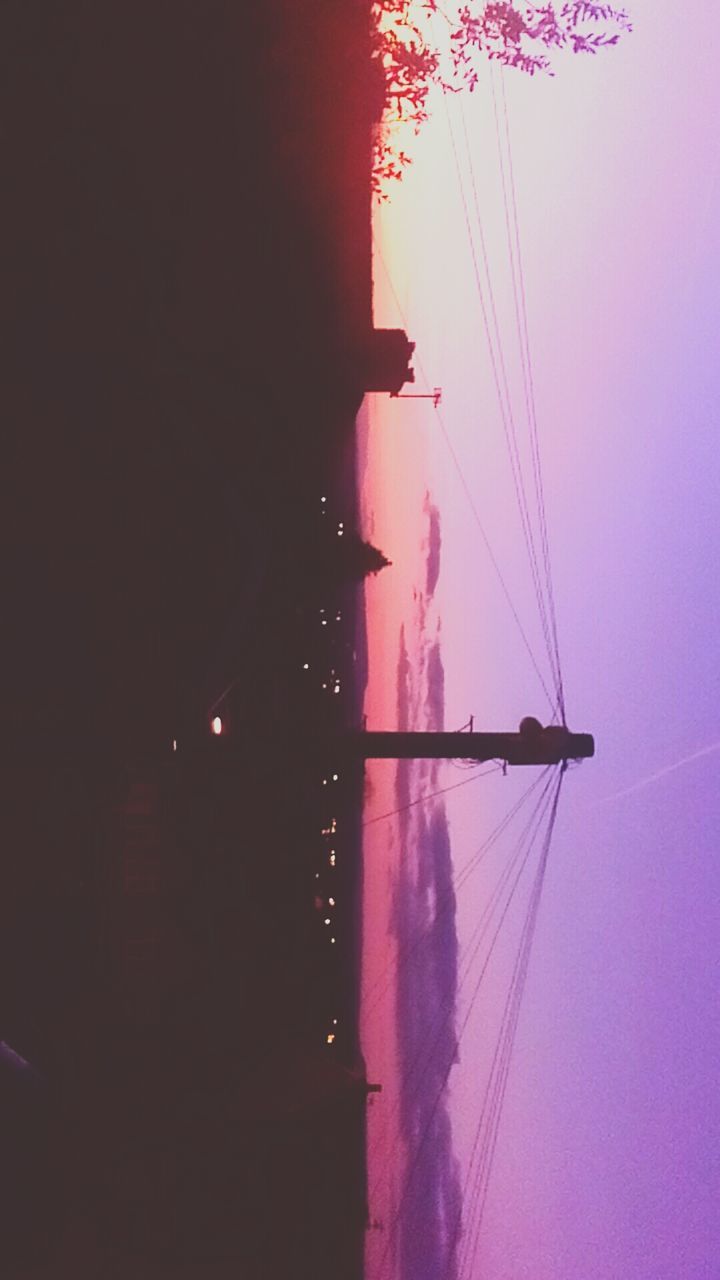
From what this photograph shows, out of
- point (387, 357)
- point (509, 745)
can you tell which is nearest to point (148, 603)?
point (509, 745)

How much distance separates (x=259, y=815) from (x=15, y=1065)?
785 cm

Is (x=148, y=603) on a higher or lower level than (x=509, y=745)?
higher

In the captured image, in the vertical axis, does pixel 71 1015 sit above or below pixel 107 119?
below

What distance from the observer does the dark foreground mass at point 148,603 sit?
8.75 m

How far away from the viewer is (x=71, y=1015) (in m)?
9.73

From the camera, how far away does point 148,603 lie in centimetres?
1019

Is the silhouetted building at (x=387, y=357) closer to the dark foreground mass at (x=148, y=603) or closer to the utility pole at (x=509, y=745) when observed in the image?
the dark foreground mass at (x=148, y=603)

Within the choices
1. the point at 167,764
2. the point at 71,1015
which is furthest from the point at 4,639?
the point at 71,1015

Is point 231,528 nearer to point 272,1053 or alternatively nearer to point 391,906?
point 272,1053

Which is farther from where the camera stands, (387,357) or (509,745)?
(387,357)

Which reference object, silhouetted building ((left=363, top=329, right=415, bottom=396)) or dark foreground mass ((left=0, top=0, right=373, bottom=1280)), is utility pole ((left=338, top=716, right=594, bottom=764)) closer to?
dark foreground mass ((left=0, top=0, right=373, bottom=1280))

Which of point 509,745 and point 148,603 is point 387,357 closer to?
point 509,745

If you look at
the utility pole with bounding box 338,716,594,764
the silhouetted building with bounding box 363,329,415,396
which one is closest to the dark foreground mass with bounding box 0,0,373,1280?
the utility pole with bounding box 338,716,594,764

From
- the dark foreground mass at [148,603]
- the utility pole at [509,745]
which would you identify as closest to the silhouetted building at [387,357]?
the dark foreground mass at [148,603]
